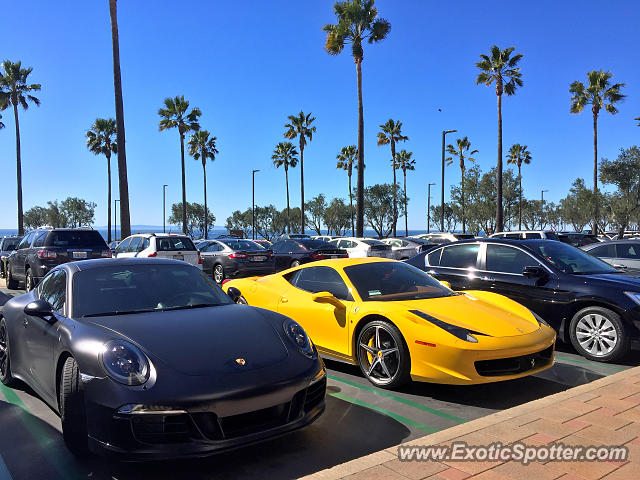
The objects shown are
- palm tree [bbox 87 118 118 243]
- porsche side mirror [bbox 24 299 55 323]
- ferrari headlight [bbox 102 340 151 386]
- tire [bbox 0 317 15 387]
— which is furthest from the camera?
palm tree [bbox 87 118 118 243]

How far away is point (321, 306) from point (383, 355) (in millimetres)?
1053

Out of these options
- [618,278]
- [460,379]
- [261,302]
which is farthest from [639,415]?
[261,302]

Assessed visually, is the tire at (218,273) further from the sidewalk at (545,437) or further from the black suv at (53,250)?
the sidewalk at (545,437)

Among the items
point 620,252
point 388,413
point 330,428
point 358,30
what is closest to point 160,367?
point 330,428

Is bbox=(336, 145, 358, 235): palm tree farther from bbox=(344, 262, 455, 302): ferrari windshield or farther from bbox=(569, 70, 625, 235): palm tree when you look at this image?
bbox=(344, 262, 455, 302): ferrari windshield

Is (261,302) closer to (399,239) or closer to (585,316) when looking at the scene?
(585,316)

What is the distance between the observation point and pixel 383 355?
475 cm

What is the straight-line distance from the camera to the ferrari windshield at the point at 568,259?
259 inches

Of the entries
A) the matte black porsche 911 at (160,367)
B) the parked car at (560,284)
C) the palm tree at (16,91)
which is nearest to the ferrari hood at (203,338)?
the matte black porsche 911 at (160,367)

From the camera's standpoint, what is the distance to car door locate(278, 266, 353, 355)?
5.22 m

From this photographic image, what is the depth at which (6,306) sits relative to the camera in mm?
4836

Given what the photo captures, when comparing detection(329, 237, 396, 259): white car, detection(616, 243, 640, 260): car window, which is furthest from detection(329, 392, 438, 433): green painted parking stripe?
detection(329, 237, 396, 259): white car

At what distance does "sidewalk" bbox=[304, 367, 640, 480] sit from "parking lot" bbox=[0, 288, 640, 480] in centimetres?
45

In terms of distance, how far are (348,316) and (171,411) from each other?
2654mm
